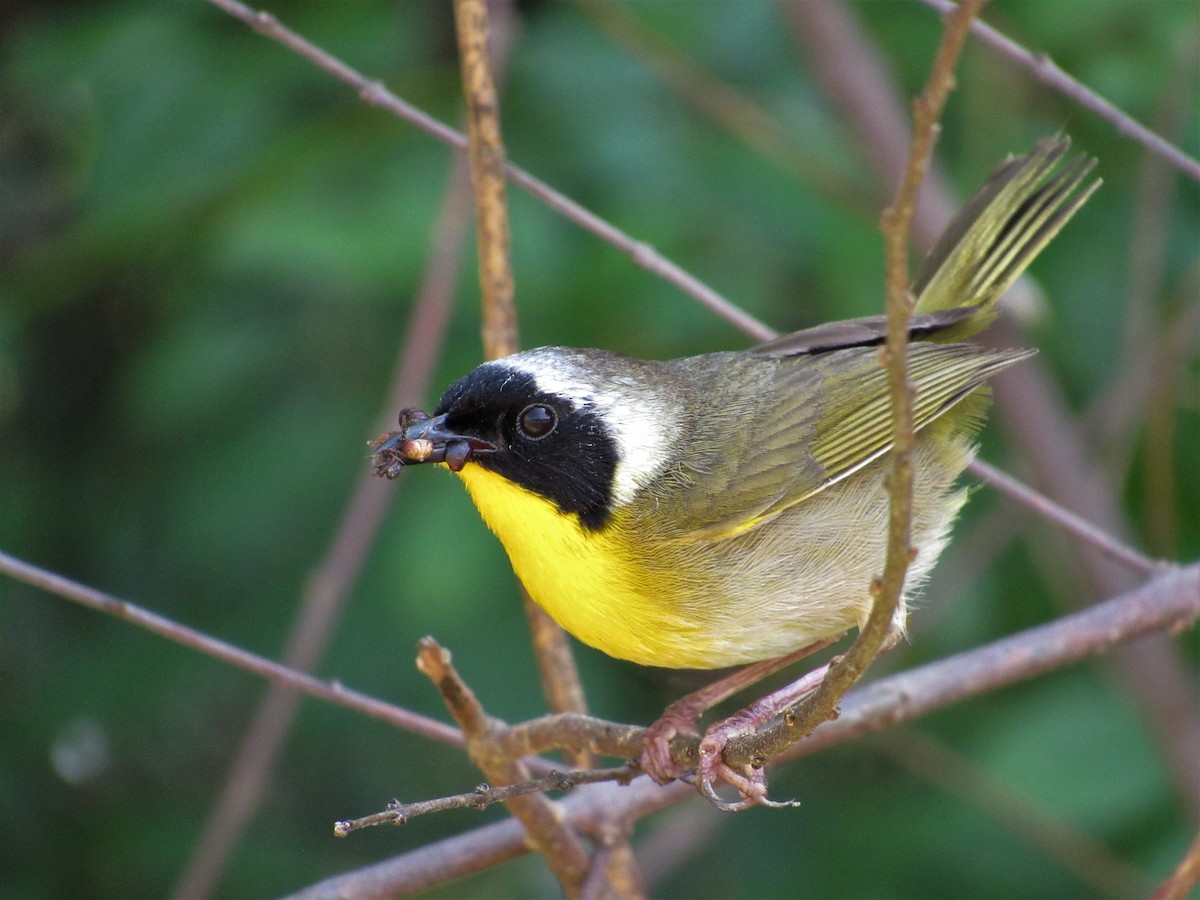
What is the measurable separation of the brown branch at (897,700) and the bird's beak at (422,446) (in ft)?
2.40

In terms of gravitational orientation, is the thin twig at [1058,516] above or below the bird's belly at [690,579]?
below

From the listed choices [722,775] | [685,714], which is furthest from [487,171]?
[722,775]

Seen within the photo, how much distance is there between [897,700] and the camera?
9.55 ft

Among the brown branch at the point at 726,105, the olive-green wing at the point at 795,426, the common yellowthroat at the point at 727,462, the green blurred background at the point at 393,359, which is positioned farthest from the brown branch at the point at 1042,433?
the olive-green wing at the point at 795,426

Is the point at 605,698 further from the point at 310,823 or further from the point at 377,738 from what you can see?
the point at 310,823

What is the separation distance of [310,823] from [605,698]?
4.84 ft

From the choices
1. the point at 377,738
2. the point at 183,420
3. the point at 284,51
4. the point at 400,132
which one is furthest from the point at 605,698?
the point at 284,51

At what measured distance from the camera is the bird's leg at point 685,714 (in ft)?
8.31

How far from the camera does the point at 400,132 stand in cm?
415

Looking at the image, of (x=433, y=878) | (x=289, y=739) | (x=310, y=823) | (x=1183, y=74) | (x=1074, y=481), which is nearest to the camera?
(x=433, y=878)

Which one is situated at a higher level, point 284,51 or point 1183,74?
point 284,51

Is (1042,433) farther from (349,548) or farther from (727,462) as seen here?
(349,548)

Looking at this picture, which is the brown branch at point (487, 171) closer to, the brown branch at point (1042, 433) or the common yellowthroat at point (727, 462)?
the common yellowthroat at point (727, 462)

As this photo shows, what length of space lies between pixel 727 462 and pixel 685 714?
541mm
